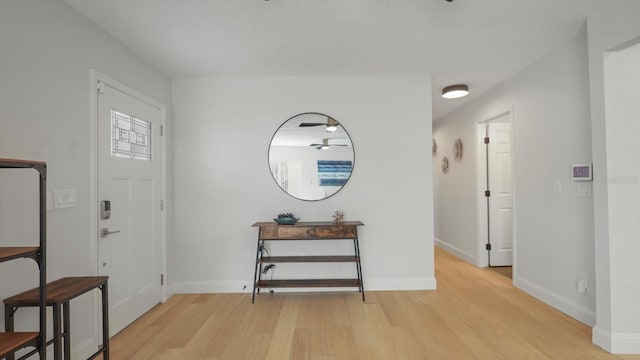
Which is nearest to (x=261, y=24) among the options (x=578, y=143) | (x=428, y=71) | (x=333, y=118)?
(x=333, y=118)

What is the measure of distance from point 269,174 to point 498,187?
125 inches

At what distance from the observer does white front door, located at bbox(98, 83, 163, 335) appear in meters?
2.37

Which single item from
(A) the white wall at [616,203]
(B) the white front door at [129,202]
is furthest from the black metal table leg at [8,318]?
(A) the white wall at [616,203]

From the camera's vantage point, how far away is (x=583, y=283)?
2.55 metres

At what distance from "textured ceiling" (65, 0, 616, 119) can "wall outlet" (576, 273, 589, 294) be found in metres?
2.04

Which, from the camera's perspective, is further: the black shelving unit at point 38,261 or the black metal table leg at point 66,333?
the black metal table leg at point 66,333

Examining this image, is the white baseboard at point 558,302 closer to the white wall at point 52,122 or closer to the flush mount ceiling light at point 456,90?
the flush mount ceiling light at point 456,90

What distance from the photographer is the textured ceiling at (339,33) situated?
2133 millimetres

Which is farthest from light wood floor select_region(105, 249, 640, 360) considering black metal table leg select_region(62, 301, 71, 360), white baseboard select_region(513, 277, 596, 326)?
black metal table leg select_region(62, 301, 71, 360)

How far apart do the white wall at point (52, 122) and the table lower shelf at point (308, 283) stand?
1.46 meters

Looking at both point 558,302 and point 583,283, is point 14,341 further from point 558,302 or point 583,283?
point 558,302

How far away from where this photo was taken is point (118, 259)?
2518 mm

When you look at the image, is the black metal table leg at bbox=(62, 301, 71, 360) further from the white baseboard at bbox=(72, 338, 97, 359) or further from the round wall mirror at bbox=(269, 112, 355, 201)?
the round wall mirror at bbox=(269, 112, 355, 201)

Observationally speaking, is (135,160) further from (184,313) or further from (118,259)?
(184,313)
